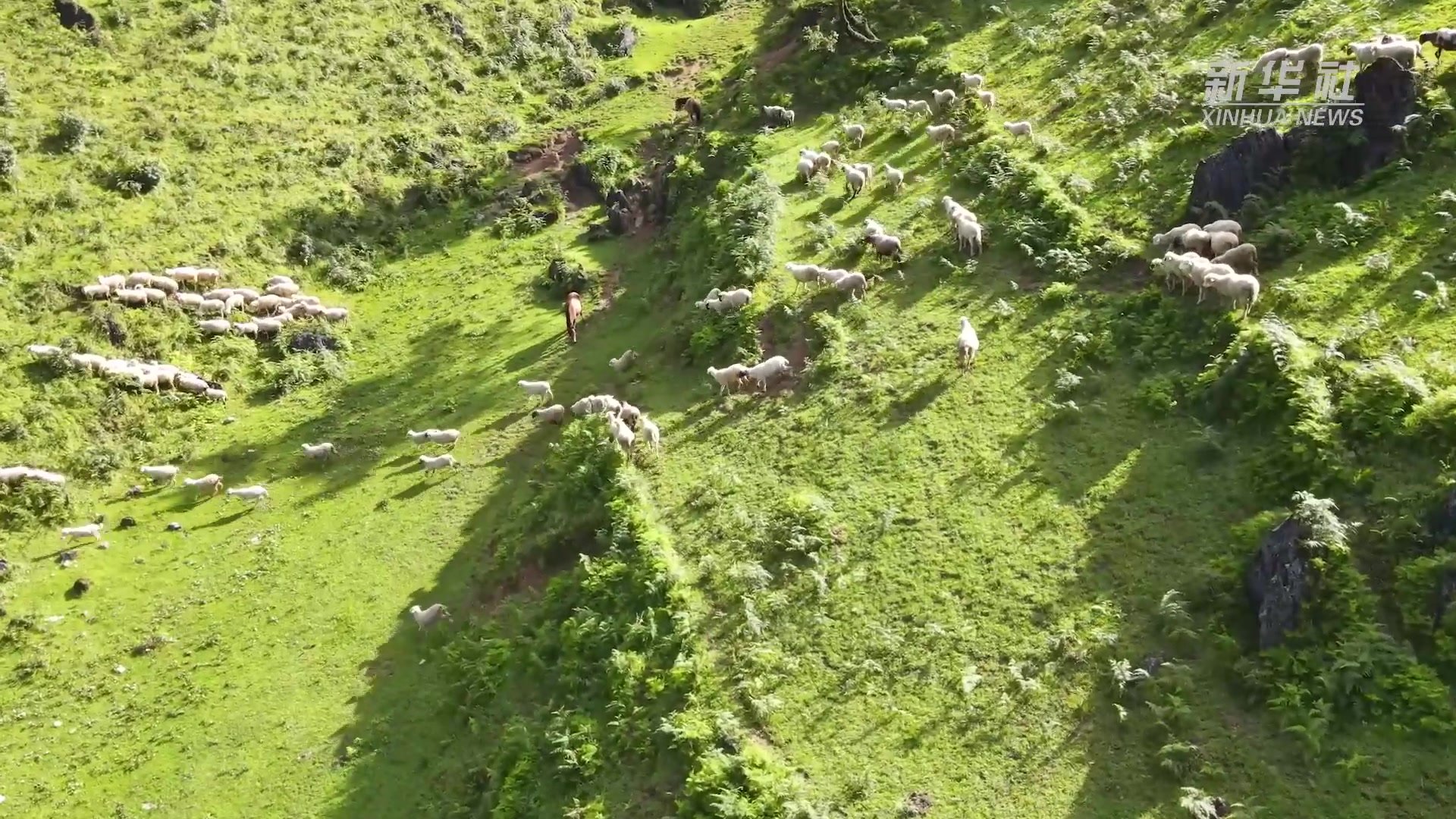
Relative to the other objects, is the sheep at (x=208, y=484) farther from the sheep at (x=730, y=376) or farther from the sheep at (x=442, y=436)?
the sheep at (x=730, y=376)

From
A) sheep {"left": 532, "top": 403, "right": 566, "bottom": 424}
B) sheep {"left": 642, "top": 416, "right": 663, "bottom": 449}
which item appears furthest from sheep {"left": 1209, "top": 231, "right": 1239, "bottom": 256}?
sheep {"left": 532, "top": 403, "right": 566, "bottom": 424}

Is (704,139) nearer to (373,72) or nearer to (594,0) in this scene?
(373,72)

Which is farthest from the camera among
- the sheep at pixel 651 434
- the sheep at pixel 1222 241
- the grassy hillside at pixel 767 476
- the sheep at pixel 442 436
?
the sheep at pixel 442 436

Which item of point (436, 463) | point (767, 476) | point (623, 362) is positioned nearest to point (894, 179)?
point (623, 362)

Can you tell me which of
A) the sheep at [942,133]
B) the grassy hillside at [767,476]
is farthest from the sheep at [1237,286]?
the sheep at [942,133]

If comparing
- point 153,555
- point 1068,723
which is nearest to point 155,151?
point 153,555

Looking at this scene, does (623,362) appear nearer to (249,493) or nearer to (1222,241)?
(249,493)
